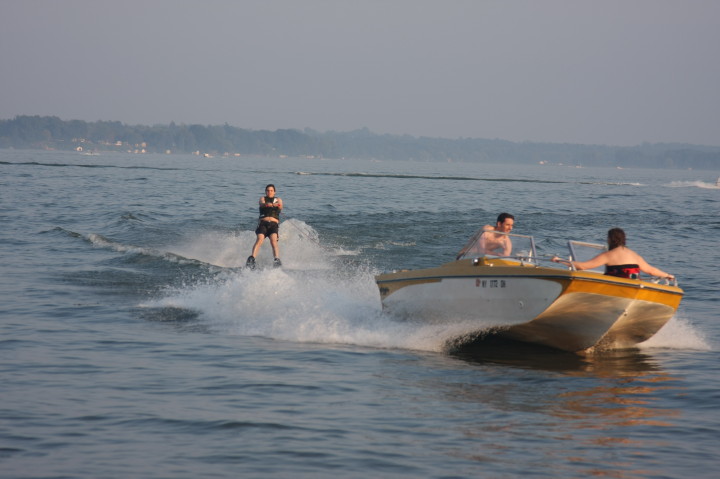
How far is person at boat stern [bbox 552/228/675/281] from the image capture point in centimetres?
1104

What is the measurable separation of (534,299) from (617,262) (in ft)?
3.92

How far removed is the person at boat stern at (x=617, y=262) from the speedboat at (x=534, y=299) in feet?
0.59

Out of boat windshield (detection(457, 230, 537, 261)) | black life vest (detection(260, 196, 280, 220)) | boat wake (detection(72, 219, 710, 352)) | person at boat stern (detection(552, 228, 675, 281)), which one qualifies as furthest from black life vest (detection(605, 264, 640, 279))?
black life vest (detection(260, 196, 280, 220))

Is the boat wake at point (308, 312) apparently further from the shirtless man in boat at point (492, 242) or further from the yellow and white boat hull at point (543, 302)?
the shirtless man in boat at point (492, 242)

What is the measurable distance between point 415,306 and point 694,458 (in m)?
5.49

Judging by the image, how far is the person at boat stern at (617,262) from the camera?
435 inches

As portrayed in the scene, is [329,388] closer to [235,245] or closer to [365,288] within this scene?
[365,288]

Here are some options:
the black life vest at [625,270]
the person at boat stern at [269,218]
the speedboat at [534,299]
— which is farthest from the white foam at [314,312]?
the black life vest at [625,270]

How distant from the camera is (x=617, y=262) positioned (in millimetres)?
11102

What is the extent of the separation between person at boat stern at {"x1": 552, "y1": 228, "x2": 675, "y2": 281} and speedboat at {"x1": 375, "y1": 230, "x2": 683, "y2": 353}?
0.59 ft

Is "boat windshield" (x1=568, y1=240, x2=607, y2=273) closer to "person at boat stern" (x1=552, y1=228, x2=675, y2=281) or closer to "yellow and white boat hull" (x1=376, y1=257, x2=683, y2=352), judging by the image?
"person at boat stern" (x1=552, y1=228, x2=675, y2=281)

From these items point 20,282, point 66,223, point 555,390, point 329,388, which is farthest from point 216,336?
point 66,223

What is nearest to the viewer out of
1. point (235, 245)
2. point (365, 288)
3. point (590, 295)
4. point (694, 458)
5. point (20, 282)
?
point (694, 458)

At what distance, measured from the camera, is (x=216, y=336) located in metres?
12.7
